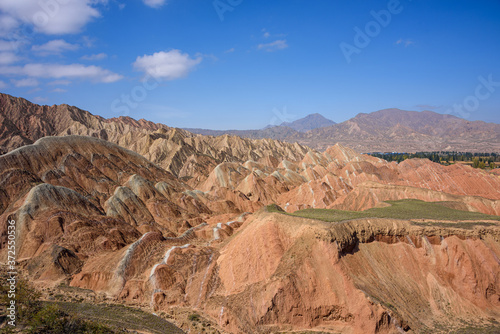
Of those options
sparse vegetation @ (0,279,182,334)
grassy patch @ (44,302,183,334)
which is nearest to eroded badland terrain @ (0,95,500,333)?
grassy patch @ (44,302,183,334)

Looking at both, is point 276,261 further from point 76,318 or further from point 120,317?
point 76,318

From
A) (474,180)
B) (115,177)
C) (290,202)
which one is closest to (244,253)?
(290,202)

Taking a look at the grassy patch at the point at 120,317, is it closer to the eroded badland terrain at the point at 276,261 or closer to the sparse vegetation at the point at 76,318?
the sparse vegetation at the point at 76,318

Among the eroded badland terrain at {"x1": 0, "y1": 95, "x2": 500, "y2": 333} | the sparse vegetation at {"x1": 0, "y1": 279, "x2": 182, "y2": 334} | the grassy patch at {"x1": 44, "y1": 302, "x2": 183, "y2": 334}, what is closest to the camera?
the sparse vegetation at {"x1": 0, "y1": 279, "x2": 182, "y2": 334}

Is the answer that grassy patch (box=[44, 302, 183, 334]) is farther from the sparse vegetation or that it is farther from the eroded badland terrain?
the eroded badland terrain

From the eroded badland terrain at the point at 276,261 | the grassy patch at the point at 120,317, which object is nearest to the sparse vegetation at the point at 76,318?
the grassy patch at the point at 120,317

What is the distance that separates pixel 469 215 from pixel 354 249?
1601 cm

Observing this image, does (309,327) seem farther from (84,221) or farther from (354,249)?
(84,221)

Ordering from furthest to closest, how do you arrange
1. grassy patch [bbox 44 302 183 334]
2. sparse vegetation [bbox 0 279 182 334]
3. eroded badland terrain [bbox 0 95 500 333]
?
grassy patch [bbox 44 302 183 334]
eroded badland terrain [bbox 0 95 500 333]
sparse vegetation [bbox 0 279 182 334]

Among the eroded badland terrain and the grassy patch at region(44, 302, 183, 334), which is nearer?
the eroded badland terrain

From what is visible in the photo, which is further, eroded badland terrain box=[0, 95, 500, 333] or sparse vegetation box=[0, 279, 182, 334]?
eroded badland terrain box=[0, 95, 500, 333]

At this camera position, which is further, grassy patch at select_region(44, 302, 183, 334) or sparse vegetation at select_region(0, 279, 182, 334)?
grassy patch at select_region(44, 302, 183, 334)

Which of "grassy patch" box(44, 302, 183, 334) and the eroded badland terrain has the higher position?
the eroded badland terrain

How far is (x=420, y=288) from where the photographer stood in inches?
1168
